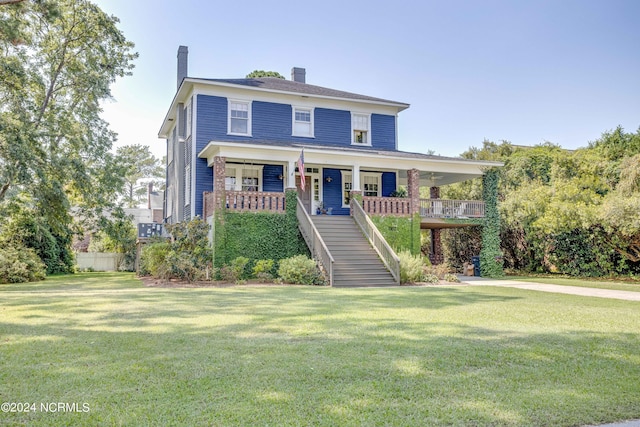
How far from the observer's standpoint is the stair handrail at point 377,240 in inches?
583

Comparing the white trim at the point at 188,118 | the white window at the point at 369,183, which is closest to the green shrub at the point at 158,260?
the white trim at the point at 188,118

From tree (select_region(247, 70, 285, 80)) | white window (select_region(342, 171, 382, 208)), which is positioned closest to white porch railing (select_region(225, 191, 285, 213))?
white window (select_region(342, 171, 382, 208))

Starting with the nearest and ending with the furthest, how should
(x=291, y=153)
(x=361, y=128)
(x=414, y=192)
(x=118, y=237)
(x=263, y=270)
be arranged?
(x=263, y=270), (x=291, y=153), (x=414, y=192), (x=361, y=128), (x=118, y=237)

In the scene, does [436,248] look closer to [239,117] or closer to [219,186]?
[239,117]

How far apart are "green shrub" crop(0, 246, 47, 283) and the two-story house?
6.42 m

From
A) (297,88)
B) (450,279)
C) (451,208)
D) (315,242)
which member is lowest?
(450,279)

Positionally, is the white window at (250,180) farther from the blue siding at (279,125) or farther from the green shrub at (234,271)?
the green shrub at (234,271)

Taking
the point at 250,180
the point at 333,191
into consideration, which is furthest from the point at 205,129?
the point at 333,191

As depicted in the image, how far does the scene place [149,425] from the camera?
3.08 meters

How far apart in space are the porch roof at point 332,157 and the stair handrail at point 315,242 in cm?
220

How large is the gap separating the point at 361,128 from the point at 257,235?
9057 mm

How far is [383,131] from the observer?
22984 mm

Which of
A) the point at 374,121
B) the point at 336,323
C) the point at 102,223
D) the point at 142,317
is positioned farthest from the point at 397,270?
the point at 102,223

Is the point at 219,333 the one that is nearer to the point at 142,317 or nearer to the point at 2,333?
the point at 142,317
